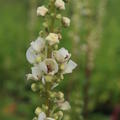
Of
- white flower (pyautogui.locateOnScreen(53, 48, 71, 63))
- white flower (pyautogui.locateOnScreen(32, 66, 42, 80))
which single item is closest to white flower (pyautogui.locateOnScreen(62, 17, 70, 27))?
white flower (pyautogui.locateOnScreen(53, 48, 71, 63))

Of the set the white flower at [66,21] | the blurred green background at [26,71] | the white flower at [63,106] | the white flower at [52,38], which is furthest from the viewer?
the blurred green background at [26,71]

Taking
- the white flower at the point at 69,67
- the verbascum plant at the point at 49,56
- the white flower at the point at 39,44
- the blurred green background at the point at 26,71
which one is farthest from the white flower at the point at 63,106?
the blurred green background at the point at 26,71

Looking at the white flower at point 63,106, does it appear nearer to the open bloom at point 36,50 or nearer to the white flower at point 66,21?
the open bloom at point 36,50

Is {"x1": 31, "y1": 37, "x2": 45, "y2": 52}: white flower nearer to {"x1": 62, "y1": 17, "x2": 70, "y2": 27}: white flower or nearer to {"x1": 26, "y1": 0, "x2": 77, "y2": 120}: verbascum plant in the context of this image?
{"x1": 26, "y1": 0, "x2": 77, "y2": 120}: verbascum plant

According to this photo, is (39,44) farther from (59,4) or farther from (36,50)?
(59,4)

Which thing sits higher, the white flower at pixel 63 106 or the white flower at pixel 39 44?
the white flower at pixel 39 44

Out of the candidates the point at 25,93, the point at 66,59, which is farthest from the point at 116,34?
the point at 66,59

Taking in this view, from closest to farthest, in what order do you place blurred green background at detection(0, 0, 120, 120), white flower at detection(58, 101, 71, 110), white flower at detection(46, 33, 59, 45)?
white flower at detection(46, 33, 59, 45), white flower at detection(58, 101, 71, 110), blurred green background at detection(0, 0, 120, 120)
